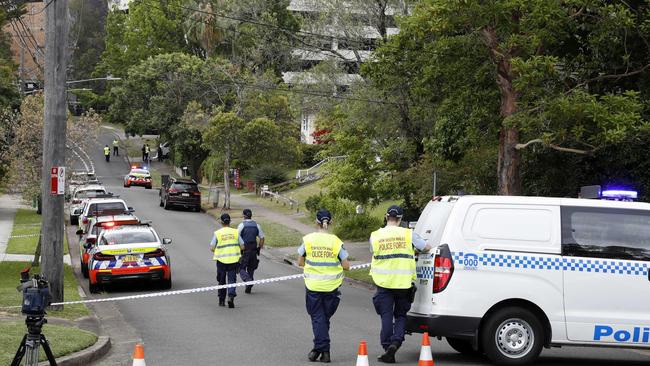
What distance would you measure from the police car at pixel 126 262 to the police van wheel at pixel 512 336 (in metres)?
11.3

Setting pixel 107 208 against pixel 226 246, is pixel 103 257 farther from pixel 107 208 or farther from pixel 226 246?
pixel 107 208

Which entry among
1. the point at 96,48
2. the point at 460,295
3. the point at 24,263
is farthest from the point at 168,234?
the point at 96,48

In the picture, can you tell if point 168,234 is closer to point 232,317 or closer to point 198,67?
point 232,317

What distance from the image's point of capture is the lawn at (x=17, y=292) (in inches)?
675

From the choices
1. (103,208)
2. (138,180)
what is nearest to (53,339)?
(103,208)

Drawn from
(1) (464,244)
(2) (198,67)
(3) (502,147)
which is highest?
(2) (198,67)

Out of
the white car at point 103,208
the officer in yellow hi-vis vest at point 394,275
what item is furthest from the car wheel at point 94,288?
the white car at point 103,208

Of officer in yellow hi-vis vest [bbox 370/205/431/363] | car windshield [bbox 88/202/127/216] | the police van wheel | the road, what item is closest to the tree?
the road

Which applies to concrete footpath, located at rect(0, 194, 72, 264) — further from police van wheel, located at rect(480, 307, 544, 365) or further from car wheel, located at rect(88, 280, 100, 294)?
police van wheel, located at rect(480, 307, 544, 365)

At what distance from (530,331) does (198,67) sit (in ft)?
185

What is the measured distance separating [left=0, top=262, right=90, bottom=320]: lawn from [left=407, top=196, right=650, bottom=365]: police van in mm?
7626

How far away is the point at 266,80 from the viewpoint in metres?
56.6

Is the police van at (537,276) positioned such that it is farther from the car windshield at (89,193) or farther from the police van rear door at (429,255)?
the car windshield at (89,193)

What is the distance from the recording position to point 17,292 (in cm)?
2048
